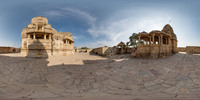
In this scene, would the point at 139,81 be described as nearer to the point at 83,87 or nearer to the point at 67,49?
the point at 83,87

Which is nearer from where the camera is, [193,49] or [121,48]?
[193,49]

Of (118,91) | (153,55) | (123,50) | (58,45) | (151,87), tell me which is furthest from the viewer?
(123,50)

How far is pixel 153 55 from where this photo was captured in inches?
369

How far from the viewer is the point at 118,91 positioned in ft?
10.2

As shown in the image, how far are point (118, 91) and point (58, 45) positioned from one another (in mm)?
9566

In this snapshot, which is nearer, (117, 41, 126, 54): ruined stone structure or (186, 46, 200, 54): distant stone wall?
(186, 46, 200, 54): distant stone wall

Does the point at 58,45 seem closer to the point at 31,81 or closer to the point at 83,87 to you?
the point at 31,81

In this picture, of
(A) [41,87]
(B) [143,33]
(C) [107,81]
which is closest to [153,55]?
(B) [143,33]

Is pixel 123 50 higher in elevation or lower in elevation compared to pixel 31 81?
higher

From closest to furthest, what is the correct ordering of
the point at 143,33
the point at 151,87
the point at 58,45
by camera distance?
the point at 151,87 → the point at 58,45 → the point at 143,33

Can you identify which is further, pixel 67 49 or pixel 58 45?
pixel 67 49

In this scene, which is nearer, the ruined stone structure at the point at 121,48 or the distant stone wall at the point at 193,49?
the distant stone wall at the point at 193,49

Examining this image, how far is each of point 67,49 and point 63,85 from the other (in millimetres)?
9003

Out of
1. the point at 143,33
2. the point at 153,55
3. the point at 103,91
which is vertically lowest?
the point at 103,91
